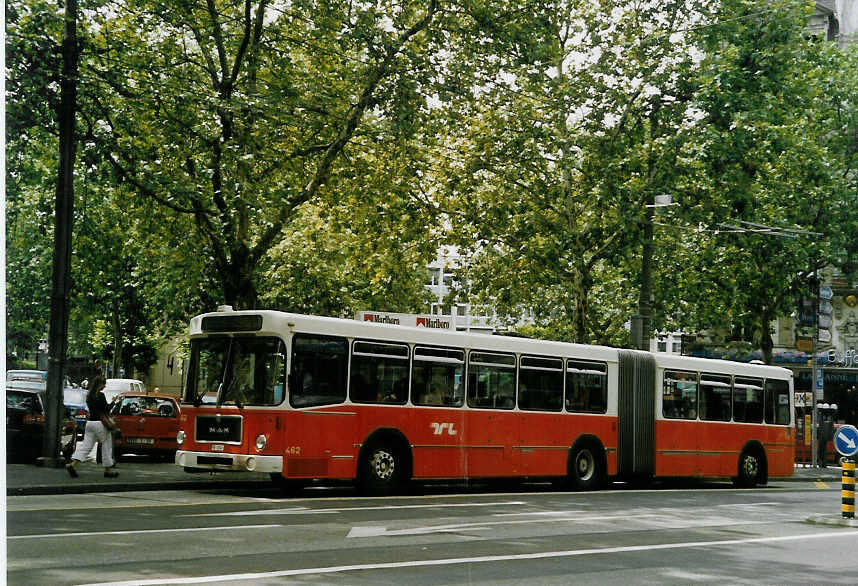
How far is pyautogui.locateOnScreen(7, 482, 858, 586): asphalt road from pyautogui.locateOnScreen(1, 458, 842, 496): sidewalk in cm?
51

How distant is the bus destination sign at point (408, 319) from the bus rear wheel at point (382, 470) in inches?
83.7

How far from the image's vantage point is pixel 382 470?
58.1 feet

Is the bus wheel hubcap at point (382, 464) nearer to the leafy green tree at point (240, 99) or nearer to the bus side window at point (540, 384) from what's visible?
the bus side window at point (540, 384)

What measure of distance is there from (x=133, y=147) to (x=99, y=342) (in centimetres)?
3313

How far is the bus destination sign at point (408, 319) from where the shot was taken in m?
18.3

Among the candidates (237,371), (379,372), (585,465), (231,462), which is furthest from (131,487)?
(585,465)

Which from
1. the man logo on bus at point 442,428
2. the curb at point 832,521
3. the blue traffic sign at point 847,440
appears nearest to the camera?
the curb at point 832,521

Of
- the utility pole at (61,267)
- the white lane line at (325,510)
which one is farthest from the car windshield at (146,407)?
the white lane line at (325,510)

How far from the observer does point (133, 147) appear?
19953 mm

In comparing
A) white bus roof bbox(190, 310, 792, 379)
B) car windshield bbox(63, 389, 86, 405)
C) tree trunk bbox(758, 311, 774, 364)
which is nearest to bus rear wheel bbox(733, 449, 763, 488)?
white bus roof bbox(190, 310, 792, 379)

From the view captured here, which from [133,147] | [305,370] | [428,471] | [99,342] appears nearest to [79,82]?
[133,147]

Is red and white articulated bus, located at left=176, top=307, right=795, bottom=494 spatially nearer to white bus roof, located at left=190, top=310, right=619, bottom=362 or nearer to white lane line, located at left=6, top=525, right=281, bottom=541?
white bus roof, located at left=190, top=310, right=619, bottom=362

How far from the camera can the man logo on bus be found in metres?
18.5

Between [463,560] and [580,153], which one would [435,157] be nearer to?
[580,153]
